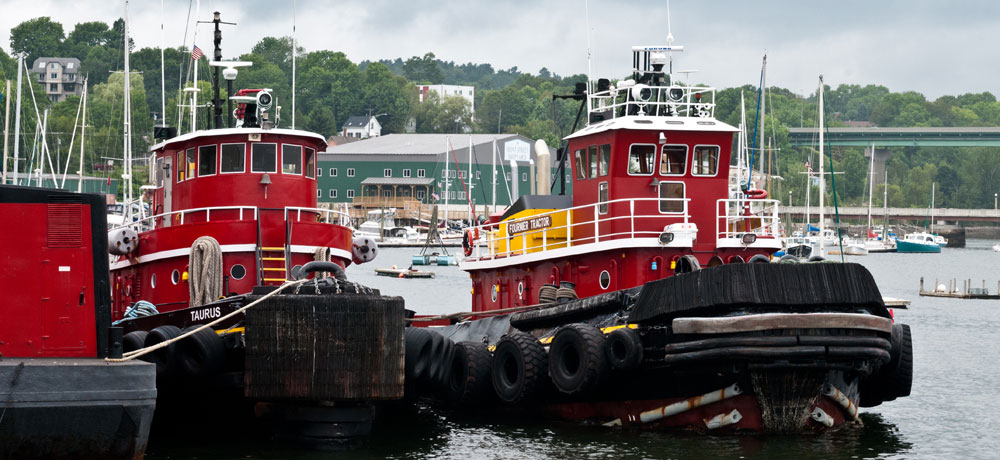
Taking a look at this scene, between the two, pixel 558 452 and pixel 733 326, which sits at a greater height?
pixel 733 326

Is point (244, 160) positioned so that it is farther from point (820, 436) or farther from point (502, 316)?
point (820, 436)

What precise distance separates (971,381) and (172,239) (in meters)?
18.5

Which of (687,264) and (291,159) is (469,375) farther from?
(291,159)

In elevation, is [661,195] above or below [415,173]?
below

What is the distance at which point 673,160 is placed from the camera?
826 inches

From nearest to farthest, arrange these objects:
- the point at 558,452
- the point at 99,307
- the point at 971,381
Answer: the point at 99,307 < the point at 558,452 < the point at 971,381

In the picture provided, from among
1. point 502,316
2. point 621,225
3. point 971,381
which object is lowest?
point 971,381

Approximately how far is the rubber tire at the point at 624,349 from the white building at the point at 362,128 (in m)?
170

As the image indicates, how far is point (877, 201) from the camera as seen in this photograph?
174 m

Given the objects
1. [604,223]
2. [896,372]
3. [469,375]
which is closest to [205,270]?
[469,375]

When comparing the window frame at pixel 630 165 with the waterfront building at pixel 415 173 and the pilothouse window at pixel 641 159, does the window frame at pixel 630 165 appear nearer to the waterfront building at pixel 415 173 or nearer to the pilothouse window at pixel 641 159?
the pilothouse window at pixel 641 159

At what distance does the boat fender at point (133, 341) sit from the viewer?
1802 centimetres

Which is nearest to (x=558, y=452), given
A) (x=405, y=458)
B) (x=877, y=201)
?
(x=405, y=458)

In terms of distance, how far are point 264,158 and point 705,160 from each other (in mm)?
7226
